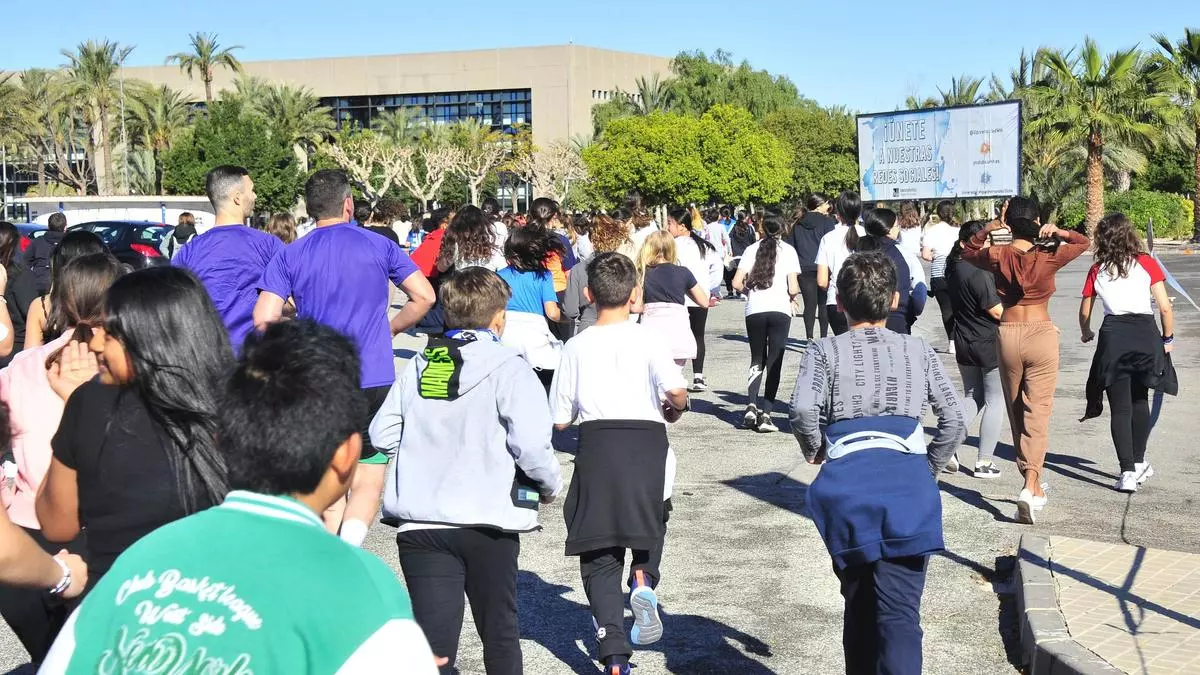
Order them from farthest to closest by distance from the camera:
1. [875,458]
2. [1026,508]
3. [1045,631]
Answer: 1. [1026,508]
2. [1045,631]
3. [875,458]

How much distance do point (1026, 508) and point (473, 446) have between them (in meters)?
4.51

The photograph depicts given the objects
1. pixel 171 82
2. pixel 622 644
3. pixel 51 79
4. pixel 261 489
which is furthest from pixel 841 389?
pixel 171 82

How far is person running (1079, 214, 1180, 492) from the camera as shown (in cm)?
820

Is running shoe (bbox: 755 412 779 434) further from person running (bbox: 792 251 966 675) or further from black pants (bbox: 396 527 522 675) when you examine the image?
black pants (bbox: 396 527 522 675)

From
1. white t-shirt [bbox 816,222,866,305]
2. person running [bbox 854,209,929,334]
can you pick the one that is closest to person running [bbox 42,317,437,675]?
person running [bbox 854,209,929,334]

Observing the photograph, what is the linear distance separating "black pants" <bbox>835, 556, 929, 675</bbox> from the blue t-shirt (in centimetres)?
404

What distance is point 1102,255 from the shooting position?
823 centimetres

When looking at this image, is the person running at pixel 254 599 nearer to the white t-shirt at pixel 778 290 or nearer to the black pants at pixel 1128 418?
the black pants at pixel 1128 418

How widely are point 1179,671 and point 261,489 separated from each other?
13.9 feet

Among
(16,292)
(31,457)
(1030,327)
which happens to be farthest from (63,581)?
(16,292)

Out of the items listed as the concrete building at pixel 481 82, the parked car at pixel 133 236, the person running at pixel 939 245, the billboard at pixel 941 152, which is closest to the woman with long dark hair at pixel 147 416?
the person running at pixel 939 245

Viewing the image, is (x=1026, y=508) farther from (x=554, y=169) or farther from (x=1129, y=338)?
(x=554, y=169)

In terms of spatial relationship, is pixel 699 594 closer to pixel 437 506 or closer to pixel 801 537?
pixel 801 537

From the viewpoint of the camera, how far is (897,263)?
33.1 ft
